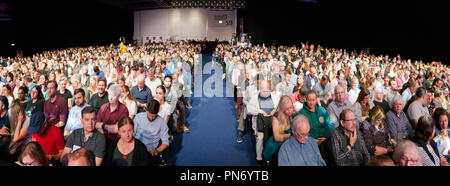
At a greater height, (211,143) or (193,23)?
(193,23)

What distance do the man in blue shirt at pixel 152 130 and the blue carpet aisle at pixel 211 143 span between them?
1.00m

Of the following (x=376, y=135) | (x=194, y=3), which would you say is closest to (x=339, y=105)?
(x=376, y=135)

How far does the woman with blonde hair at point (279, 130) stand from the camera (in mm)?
3156

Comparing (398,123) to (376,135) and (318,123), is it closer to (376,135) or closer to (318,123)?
(376,135)

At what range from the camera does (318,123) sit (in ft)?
11.6

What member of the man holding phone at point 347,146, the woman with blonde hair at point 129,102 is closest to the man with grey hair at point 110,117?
the woman with blonde hair at point 129,102

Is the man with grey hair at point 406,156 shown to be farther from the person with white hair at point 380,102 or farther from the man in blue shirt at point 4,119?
the man in blue shirt at point 4,119

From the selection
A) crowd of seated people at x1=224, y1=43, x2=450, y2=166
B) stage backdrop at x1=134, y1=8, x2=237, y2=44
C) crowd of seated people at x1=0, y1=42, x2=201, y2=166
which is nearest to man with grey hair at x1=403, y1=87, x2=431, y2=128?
crowd of seated people at x1=224, y1=43, x2=450, y2=166

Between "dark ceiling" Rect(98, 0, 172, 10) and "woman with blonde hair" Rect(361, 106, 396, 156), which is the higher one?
"dark ceiling" Rect(98, 0, 172, 10)

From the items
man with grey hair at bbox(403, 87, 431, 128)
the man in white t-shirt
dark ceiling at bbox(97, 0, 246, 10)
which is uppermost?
dark ceiling at bbox(97, 0, 246, 10)

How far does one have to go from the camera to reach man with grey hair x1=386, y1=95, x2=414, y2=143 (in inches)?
141

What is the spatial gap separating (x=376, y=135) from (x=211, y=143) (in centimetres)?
284

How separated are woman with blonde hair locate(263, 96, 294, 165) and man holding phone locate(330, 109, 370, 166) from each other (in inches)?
23.0

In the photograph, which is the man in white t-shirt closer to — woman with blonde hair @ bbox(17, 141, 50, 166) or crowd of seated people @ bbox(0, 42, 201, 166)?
crowd of seated people @ bbox(0, 42, 201, 166)
